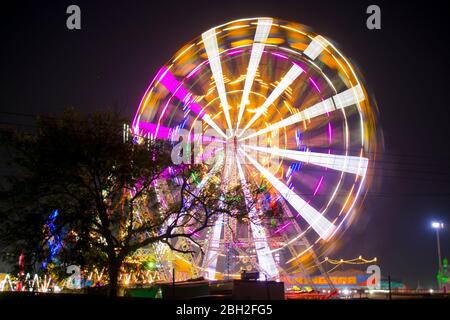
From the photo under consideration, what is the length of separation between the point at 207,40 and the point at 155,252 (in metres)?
12.1

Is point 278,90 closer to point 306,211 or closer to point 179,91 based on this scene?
point 179,91

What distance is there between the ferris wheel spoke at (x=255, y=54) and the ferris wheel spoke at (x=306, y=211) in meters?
4.28

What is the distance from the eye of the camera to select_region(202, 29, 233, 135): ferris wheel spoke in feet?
103

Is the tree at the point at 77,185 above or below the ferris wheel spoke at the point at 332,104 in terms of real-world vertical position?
below

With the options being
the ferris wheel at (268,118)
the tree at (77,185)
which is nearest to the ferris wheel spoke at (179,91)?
the ferris wheel at (268,118)

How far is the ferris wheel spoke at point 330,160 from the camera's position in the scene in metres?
29.1

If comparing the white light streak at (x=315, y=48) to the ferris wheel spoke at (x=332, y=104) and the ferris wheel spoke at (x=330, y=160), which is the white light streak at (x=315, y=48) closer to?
the ferris wheel spoke at (x=332, y=104)

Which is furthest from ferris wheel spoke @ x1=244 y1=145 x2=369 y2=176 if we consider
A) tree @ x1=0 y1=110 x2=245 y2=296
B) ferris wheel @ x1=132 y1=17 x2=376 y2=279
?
tree @ x1=0 y1=110 x2=245 y2=296

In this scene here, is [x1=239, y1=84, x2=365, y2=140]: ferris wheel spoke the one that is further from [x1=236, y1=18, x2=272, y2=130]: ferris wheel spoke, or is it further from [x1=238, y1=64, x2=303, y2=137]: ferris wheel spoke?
[x1=236, y1=18, x2=272, y2=130]: ferris wheel spoke

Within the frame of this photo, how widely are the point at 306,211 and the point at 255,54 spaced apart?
883cm

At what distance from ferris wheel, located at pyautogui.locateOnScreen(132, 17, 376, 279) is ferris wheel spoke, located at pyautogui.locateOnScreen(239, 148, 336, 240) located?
1.9 inches

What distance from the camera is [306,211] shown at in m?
28.9
